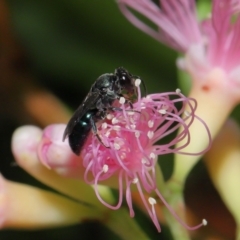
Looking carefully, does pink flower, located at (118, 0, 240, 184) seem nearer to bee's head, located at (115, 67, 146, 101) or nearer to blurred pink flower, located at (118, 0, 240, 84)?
blurred pink flower, located at (118, 0, 240, 84)

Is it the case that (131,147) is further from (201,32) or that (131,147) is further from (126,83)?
(201,32)

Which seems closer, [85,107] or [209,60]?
[85,107]

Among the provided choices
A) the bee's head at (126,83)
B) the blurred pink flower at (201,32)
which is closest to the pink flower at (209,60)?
the blurred pink flower at (201,32)

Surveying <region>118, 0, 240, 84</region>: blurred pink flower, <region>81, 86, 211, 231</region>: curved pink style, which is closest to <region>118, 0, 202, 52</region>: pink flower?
<region>118, 0, 240, 84</region>: blurred pink flower

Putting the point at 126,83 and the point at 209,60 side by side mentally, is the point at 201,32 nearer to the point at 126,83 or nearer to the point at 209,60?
the point at 209,60

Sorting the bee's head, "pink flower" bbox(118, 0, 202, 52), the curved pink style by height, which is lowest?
the curved pink style

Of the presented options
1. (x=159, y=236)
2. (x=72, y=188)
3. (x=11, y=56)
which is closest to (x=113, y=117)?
(x=72, y=188)

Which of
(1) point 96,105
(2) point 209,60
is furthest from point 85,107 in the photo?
(2) point 209,60

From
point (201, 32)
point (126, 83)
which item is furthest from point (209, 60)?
point (126, 83)

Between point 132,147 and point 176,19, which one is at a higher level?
point 176,19
